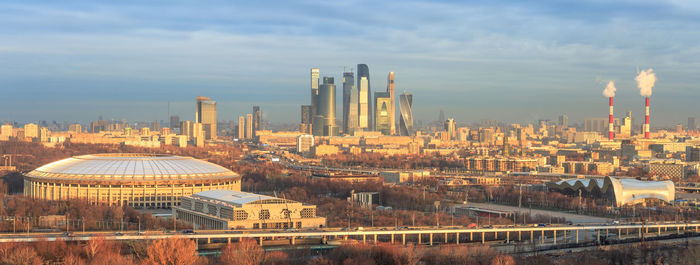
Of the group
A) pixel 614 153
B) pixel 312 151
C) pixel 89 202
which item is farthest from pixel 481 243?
pixel 312 151

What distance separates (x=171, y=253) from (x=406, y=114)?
15873 cm

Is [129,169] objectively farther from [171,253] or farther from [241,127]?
[241,127]

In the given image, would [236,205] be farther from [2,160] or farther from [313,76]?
[313,76]

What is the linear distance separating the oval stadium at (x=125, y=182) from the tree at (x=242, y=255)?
22.3 m

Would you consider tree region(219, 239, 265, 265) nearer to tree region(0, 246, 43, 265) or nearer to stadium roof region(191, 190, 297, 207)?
tree region(0, 246, 43, 265)

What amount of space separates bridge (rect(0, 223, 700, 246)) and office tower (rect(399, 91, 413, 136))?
455 ft

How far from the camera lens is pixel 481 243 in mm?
41688

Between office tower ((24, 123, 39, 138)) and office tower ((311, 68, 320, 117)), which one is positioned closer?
office tower ((24, 123, 39, 138))

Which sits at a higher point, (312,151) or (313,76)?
(313,76)

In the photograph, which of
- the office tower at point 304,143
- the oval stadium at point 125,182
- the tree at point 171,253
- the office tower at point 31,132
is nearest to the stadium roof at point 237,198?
the oval stadium at point 125,182

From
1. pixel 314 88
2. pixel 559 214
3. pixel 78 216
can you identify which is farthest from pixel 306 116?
pixel 78 216

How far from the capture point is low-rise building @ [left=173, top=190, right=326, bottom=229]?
43.9 metres

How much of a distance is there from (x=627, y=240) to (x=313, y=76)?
6150 inches

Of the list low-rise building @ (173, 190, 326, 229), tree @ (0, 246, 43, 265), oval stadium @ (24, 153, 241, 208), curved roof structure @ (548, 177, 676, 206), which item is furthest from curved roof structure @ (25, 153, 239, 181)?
tree @ (0, 246, 43, 265)
